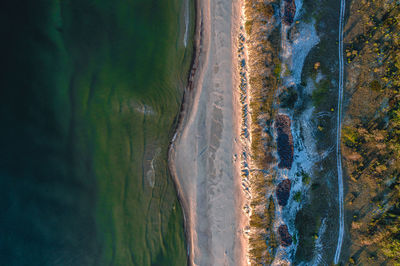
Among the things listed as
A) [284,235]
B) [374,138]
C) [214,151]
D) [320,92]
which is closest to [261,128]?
[214,151]

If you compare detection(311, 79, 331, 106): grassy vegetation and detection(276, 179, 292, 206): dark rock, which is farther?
detection(311, 79, 331, 106): grassy vegetation

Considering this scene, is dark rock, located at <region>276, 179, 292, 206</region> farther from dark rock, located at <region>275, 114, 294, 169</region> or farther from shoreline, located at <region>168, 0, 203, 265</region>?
shoreline, located at <region>168, 0, 203, 265</region>

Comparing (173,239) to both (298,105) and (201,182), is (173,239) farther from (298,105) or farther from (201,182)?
(298,105)

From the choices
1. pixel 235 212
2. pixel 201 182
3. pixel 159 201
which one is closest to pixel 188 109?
pixel 201 182

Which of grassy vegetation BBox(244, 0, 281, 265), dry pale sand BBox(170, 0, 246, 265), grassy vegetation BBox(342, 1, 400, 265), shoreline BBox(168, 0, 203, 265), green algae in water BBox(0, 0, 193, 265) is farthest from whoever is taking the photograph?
grassy vegetation BBox(342, 1, 400, 265)

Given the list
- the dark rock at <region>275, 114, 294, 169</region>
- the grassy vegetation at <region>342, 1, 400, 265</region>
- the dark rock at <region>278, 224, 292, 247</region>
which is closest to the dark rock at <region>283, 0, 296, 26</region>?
the grassy vegetation at <region>342, 1, 400, 265</region>

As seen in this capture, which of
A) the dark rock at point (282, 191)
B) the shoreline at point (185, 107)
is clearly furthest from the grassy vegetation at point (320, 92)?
the shoreline at point (185, 107)

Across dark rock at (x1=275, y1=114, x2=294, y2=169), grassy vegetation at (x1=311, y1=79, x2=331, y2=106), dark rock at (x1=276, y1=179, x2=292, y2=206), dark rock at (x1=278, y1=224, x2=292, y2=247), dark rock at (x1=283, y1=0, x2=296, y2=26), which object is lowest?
dark rock at (x1=278, y1=224, x2=292, y2=247)
